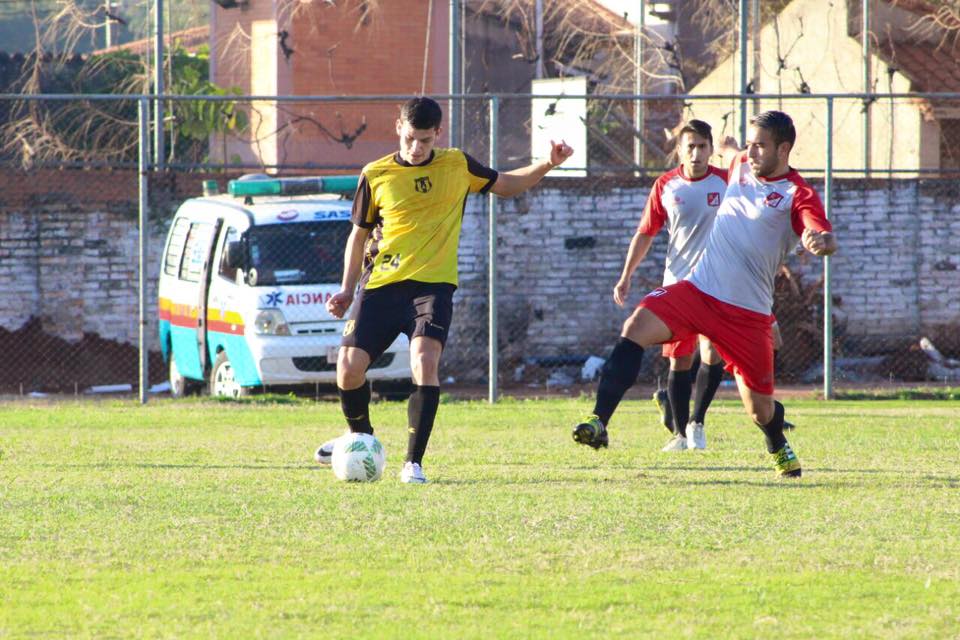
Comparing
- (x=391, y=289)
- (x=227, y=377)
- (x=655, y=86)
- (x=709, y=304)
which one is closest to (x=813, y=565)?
(x=709, y=304)

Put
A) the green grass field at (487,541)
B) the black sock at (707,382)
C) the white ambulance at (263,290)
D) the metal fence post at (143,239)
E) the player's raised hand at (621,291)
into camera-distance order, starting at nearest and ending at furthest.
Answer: the green grass field at (487,541), the player's raised hand at (621,291), the black sock at (707,382), the metal fence post at (143,239), the white ambulance at (263,290)

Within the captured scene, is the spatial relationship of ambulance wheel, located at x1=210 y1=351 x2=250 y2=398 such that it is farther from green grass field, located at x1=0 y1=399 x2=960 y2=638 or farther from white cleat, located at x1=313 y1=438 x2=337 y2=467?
white cleat, located at x1=313 y1=438 x2=337 y2=467

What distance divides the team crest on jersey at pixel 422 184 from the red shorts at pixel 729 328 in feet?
4.52

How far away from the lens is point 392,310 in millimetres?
8266

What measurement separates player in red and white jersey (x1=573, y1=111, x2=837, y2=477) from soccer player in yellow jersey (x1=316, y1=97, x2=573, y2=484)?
0.91m

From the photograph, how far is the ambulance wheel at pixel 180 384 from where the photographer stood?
52.4 feet

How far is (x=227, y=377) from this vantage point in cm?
1498

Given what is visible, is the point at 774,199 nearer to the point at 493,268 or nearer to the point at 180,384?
the point at 493,268

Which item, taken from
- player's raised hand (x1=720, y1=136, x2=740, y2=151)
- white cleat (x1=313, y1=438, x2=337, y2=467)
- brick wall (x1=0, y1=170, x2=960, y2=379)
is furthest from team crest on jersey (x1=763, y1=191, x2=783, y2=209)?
brick wall (x1=0, y1=170, x2=960, y2=379)

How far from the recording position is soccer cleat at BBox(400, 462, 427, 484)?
815 centimetres

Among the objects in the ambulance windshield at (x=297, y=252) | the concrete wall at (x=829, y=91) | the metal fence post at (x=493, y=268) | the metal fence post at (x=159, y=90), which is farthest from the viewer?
the concrete wall at (x=829, y=91)

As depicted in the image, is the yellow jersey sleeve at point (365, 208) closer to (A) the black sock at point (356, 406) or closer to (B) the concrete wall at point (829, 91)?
(A) the black sock at point (356, 406)

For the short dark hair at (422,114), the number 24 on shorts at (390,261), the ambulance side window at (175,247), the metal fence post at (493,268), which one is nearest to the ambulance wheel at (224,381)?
the ambulance side window at (175,247)

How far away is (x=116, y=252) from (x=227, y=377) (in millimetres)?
3916
